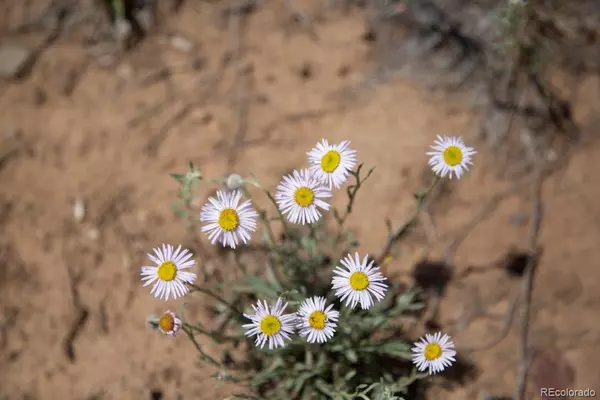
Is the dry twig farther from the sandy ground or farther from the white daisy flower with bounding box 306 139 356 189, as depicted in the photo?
the white daisy flower with bounding box 306 139 356 189

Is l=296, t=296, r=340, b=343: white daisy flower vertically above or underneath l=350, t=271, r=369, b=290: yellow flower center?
underneath

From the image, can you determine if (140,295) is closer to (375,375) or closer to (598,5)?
(375,375)

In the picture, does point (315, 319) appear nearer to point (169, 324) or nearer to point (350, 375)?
point (350, 375)

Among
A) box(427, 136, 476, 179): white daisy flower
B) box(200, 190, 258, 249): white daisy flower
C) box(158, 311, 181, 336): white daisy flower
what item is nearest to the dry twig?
box(427, 136, 476, 179): white daisy flower

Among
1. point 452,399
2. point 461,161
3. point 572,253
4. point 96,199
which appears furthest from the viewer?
point 96,199

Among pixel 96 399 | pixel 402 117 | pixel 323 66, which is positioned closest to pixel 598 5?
pixel 402 117

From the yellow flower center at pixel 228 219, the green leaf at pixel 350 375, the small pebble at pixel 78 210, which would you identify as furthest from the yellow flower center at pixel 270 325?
the small pebble at pixel 78 210
